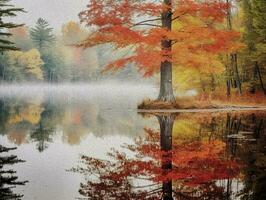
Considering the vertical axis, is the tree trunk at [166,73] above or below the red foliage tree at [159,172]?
above

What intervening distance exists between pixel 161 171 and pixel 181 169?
43cm

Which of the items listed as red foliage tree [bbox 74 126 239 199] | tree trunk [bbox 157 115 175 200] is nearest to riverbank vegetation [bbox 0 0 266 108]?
tree trunk [bbox 157 115 175 200]

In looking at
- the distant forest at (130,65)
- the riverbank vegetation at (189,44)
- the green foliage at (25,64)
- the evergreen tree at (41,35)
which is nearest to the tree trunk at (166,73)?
the riverbank vegetation at (189,44)

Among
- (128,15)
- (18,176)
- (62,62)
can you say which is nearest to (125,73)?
(62,62)

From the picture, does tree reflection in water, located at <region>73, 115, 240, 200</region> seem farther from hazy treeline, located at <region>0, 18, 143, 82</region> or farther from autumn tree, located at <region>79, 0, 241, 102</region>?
hazy treeline, located at <region>0, 18, 143, 82</region>

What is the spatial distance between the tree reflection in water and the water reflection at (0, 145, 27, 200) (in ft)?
3.91

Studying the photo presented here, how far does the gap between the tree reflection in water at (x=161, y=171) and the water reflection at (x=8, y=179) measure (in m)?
1.19

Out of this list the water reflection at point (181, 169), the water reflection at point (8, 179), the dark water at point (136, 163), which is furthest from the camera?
the dark water at point (136, 163)

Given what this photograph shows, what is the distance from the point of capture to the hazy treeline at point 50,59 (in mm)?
90875

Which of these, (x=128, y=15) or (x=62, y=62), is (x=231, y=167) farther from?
(x=62, y=62)

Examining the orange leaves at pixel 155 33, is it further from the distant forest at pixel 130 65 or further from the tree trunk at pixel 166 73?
the tree trunk at pixel 166 73

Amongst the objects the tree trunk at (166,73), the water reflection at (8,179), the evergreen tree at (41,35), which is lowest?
the water reflection at (8,179)

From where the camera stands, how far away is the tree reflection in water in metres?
8.38

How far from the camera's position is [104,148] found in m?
13.9
